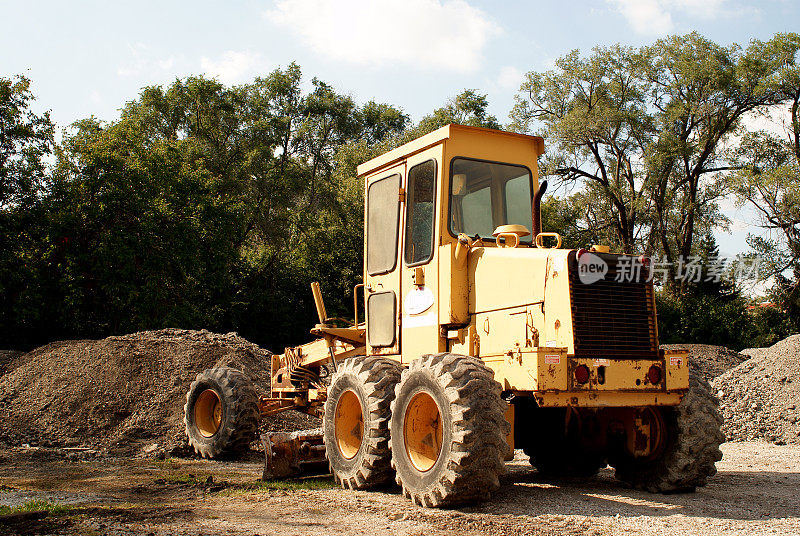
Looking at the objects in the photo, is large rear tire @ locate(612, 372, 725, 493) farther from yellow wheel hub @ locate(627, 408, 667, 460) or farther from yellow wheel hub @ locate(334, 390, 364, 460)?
yellow wheel hub @ locate(334, 390, 364, 460)

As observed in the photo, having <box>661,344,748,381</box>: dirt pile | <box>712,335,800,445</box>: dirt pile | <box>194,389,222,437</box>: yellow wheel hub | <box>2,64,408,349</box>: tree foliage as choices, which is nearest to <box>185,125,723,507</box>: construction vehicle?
<box>194,389,222,437</box>: yellow wheel hub

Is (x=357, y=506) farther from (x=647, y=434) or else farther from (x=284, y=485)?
(x=647, y=434)

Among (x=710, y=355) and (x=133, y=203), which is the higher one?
(x=133, y=203)

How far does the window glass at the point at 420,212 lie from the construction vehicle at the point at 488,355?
19 mm

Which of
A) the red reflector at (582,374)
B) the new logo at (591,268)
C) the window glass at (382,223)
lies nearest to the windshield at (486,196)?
the window glass at (382,223)

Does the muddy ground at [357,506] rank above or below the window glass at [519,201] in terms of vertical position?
below

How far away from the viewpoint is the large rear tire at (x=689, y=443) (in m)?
6.94

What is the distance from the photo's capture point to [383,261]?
853 cm

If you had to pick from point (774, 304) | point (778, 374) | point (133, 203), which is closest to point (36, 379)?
point (133, 203)

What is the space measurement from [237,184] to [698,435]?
31327 millimetres

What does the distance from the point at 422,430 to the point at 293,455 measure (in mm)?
Answer: 2143

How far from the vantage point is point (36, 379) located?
48.9ft

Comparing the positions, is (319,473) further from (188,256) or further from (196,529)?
(188,256)

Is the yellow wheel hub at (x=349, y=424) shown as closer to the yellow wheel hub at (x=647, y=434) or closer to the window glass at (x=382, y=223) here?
the window glass at (x=382, y=223)
